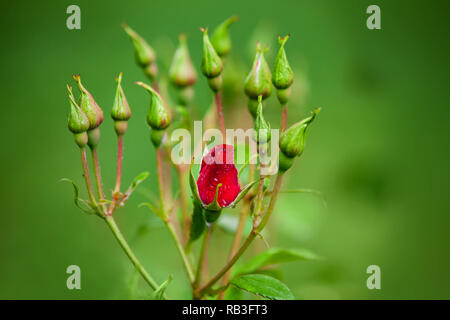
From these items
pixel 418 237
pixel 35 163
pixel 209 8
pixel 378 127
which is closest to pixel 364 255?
pixel 418 237

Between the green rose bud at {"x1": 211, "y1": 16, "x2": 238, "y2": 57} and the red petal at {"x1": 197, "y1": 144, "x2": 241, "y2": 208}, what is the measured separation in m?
0.20

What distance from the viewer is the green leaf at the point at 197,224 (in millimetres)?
681

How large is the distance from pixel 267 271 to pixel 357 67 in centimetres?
69

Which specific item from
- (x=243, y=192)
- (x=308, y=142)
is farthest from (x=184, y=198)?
(x=308, y=142)

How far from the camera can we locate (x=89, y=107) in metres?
0.65

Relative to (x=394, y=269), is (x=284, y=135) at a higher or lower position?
higher

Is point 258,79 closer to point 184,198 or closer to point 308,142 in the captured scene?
point 184,198

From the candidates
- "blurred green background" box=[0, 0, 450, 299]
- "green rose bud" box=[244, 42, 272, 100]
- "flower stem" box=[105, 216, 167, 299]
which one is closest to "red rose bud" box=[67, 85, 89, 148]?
"flower stem" box=[105, 216, 167, 299]

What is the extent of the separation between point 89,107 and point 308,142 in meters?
1.09

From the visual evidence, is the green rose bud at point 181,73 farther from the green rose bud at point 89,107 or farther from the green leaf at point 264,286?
the green leaf at point 264,286

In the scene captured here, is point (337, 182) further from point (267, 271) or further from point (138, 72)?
point (138, 72)

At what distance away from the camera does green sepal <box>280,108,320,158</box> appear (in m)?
0.61

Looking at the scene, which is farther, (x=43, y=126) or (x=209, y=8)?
(x=209, y=8)

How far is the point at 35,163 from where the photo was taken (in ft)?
6.03
